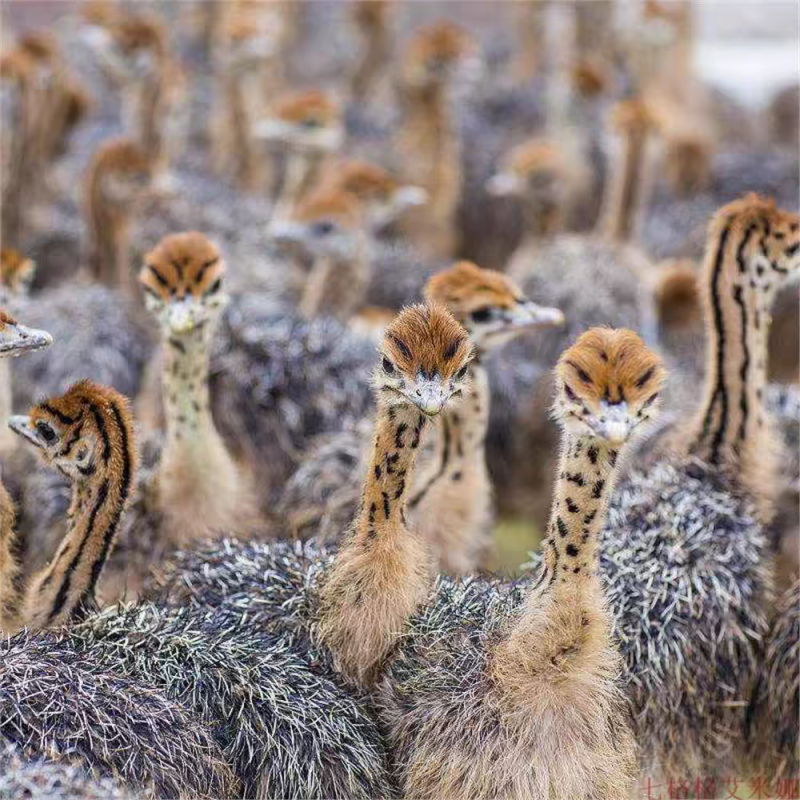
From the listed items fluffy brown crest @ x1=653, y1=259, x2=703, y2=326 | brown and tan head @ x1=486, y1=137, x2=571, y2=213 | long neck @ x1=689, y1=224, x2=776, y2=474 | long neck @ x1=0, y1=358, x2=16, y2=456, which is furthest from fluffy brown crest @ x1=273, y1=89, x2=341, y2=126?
long neck @ x1=689, y1=224, x2=776, y2=474

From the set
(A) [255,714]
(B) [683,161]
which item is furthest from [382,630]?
(B) [683,161]

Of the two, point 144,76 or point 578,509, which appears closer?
point 578,509

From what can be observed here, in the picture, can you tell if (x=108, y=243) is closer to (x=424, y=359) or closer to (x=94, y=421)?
(x=94, y=421)

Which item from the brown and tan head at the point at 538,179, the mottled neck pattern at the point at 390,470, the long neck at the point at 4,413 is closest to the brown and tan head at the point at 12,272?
the long neck at the point at 4,413

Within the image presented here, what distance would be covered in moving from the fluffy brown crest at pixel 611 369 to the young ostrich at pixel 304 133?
10.5 feet

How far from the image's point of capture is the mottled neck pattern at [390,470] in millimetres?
2715

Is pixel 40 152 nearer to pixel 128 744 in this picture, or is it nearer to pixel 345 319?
pixel 345 319

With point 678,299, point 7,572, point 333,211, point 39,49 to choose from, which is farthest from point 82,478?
point 39,49

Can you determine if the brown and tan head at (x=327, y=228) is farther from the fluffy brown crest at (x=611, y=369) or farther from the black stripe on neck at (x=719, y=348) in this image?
the fluffy brown crest at (x=611, y=369)

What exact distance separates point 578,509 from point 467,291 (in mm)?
1013

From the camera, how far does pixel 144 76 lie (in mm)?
5453

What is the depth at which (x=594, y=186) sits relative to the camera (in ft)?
21.0

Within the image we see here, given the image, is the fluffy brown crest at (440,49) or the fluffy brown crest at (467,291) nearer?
the fluffy brown crest at (467,291)

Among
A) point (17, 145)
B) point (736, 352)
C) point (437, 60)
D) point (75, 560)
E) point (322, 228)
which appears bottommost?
point (75, 560)
